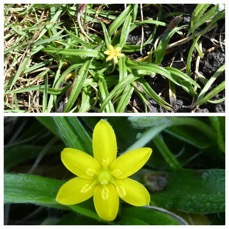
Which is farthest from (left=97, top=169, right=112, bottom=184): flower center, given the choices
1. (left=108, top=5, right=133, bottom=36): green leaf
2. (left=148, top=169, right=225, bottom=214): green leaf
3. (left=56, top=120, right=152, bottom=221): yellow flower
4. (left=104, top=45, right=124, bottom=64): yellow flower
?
(left=108, top=5, right=133, bottom=36): green leaf

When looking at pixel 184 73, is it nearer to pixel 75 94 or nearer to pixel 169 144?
pixel 169 144

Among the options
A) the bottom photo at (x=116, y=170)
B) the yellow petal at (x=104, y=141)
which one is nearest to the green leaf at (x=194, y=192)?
the bottom photo at (x=116, y=170)

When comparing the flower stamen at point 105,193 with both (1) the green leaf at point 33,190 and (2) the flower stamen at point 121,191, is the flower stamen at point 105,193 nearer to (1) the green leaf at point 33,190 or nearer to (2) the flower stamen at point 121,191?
(2) the flower stamen at point 121,191

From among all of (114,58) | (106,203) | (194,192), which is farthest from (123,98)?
(106,203)

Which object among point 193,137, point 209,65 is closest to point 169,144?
point 193,137

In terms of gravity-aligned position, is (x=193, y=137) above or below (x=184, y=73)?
below
